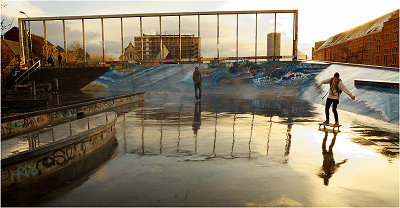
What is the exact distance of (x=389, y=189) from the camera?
4.40 meters

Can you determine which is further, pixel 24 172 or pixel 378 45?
pixel 378 45

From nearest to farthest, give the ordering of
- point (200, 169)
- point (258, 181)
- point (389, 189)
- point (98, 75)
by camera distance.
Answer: point (389, 189) → point (258, 181) → point (200, 169) → point (98, 75)

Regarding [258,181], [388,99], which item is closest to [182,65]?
[388,99]

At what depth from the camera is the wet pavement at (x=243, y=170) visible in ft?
13.3

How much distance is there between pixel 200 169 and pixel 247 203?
1538mm

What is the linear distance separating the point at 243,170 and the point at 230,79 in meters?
23.3

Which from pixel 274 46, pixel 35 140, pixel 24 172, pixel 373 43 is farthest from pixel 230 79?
pixel 373 43

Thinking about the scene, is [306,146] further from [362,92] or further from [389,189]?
[362,92]

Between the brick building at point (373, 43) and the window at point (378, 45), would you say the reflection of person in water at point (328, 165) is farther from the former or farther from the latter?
the window at point (378, 45)

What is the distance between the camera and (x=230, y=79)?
28156 mm

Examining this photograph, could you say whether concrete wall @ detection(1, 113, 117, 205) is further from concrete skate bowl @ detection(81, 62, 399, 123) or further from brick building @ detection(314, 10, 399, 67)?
brick building @ detection(314, 10, 399, 67)

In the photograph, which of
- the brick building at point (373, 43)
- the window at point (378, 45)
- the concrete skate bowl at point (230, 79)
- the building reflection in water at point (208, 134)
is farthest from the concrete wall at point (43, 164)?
the window at point (378, 45)

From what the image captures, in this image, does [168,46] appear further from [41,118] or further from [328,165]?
[328,165]

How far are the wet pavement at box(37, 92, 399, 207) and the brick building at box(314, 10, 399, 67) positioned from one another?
131 feet
